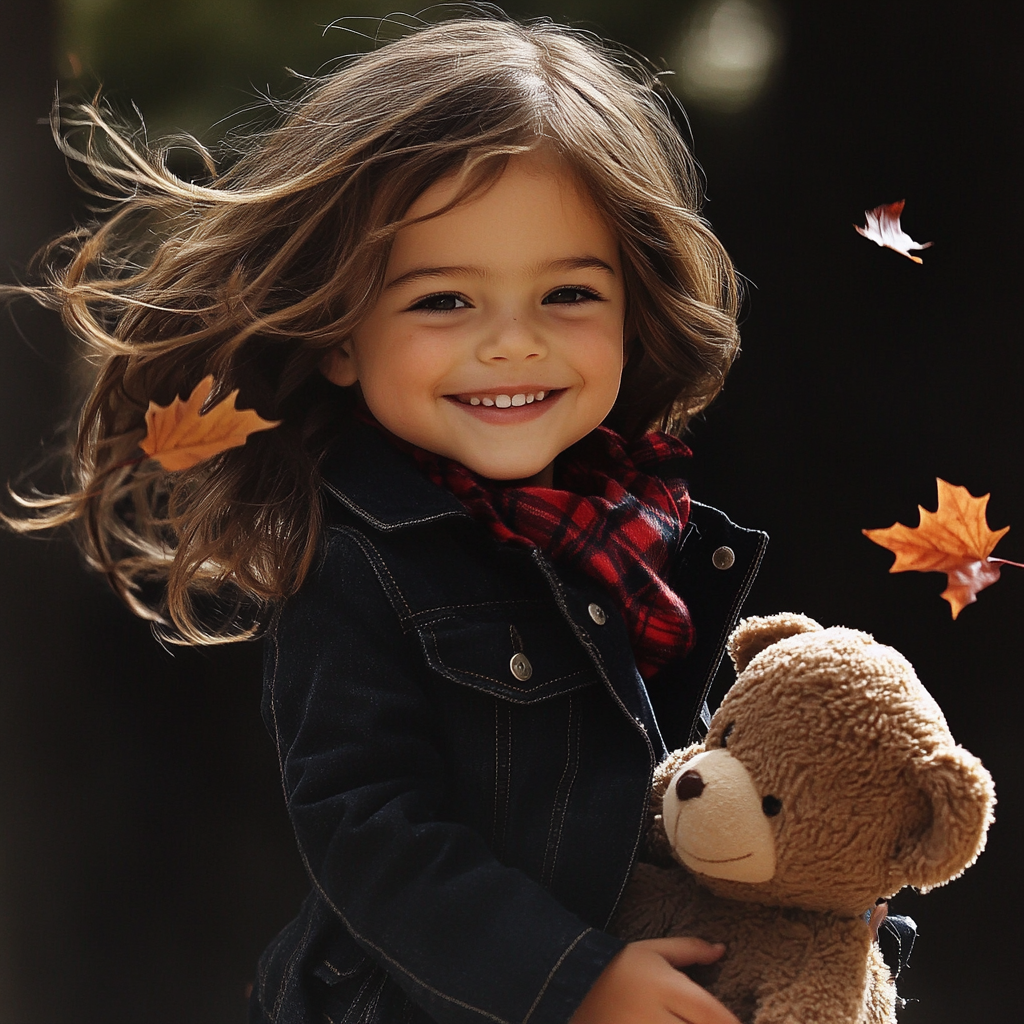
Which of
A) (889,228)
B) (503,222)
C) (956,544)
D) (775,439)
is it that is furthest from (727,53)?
(956,544)

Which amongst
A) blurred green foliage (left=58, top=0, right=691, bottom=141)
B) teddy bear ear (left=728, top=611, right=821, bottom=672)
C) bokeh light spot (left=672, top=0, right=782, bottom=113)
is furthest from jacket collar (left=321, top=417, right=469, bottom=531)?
bokeh light spot (left=672, top=0, right=782, bottom=113)

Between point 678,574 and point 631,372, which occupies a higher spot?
point 631,372

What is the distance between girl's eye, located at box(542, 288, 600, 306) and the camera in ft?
3.17

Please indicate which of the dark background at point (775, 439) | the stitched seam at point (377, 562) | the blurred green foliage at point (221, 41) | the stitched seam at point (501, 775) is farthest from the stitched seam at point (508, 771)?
the blurred green foliage at point (221, 41)

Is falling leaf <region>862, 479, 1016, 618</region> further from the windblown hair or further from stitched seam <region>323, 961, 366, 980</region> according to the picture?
stitched seam <region>323, 961, 366, 980</region>

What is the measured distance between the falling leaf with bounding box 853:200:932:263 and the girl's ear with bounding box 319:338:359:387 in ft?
1.64

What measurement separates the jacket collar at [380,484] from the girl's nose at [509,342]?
0.11 meters

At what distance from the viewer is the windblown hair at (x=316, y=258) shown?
93cm

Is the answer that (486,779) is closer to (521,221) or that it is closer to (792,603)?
(521,221)

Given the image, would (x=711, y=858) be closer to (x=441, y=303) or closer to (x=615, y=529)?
(x=615, y=529)

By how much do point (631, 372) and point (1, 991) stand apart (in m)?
0.91

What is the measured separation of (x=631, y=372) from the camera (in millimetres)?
1143

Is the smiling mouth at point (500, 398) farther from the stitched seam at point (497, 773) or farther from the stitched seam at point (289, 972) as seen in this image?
the stitched seam at point (289, 972)

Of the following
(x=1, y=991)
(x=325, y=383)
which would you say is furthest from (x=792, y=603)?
(x=1, y=991)
